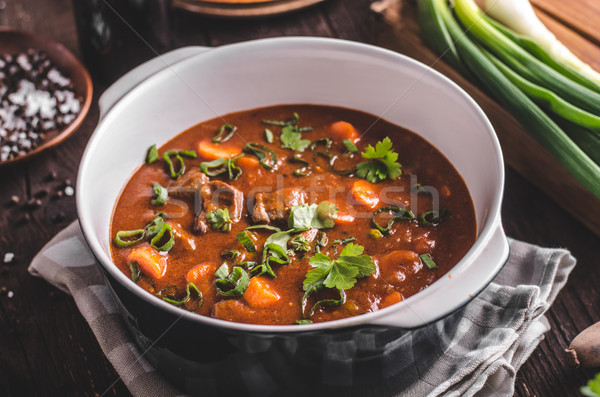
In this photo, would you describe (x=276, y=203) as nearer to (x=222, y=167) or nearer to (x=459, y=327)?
(x=222, y=167)

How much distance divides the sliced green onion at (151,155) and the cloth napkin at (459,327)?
20.5 inches

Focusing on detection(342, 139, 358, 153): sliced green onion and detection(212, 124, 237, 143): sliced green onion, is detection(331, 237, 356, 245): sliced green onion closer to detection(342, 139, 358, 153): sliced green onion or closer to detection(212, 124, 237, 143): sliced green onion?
detection(342, 139, 358, 153): sliced green onion

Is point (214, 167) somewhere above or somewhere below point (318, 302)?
below

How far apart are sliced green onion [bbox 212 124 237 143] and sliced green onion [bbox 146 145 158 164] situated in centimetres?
30

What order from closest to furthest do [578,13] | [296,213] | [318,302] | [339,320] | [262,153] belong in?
[339,320] → [318,302] → [296,213] → [262,153] → [578,13]

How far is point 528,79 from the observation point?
11.3 ft

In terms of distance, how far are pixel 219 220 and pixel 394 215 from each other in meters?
0.80

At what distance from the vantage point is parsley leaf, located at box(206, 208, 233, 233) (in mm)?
2801

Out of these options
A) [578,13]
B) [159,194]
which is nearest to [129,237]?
[159,194]

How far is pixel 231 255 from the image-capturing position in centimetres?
269

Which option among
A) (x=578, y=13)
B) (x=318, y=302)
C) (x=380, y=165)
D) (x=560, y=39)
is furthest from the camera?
(x=578, y=13)

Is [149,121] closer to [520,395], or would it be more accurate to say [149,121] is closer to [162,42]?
[162,42]

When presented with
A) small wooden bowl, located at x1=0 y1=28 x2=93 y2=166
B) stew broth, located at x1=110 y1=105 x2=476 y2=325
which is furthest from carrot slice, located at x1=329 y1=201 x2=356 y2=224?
Answer: small wooden bowl, located at x1=0 y1=28 x2=93 y2=166

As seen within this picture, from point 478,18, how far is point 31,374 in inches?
119
